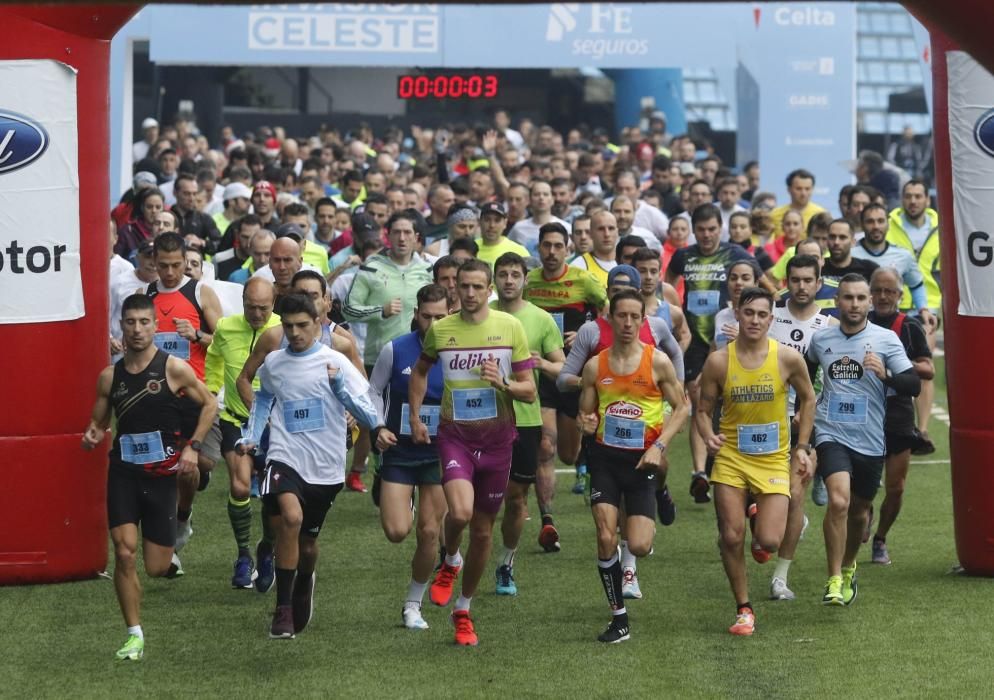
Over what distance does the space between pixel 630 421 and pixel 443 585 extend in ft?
4.82

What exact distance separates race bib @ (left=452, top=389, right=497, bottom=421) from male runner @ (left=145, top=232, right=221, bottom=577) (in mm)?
2351

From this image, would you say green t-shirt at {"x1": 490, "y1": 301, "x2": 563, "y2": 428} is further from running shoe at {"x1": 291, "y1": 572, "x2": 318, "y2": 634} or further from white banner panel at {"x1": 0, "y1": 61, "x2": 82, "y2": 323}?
white banner panel at {"x1": 0, "y1": 61, "x2": 82, "y2": 323}

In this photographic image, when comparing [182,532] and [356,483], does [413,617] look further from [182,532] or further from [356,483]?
[356,483]

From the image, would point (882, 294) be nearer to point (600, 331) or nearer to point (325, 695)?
point (600, 331)

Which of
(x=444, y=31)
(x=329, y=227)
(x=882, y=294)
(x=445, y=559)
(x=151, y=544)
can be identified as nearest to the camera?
(x=151, y=544)

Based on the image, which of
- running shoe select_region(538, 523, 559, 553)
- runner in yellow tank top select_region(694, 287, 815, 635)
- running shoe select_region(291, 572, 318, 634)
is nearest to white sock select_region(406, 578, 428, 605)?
running shoe select_region(291, 572, 318, 634)

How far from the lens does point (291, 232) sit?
11773 mm

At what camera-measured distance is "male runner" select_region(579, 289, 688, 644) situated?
9.00 meters

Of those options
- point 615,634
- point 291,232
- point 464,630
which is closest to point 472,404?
point 464,630

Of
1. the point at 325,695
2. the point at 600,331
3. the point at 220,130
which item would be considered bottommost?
the point at 325,695

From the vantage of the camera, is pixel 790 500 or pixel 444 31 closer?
pixel 790 500

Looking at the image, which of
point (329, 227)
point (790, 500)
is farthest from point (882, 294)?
point (329, 227)

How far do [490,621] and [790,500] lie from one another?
1926 mm

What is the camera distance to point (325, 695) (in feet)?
25.6
